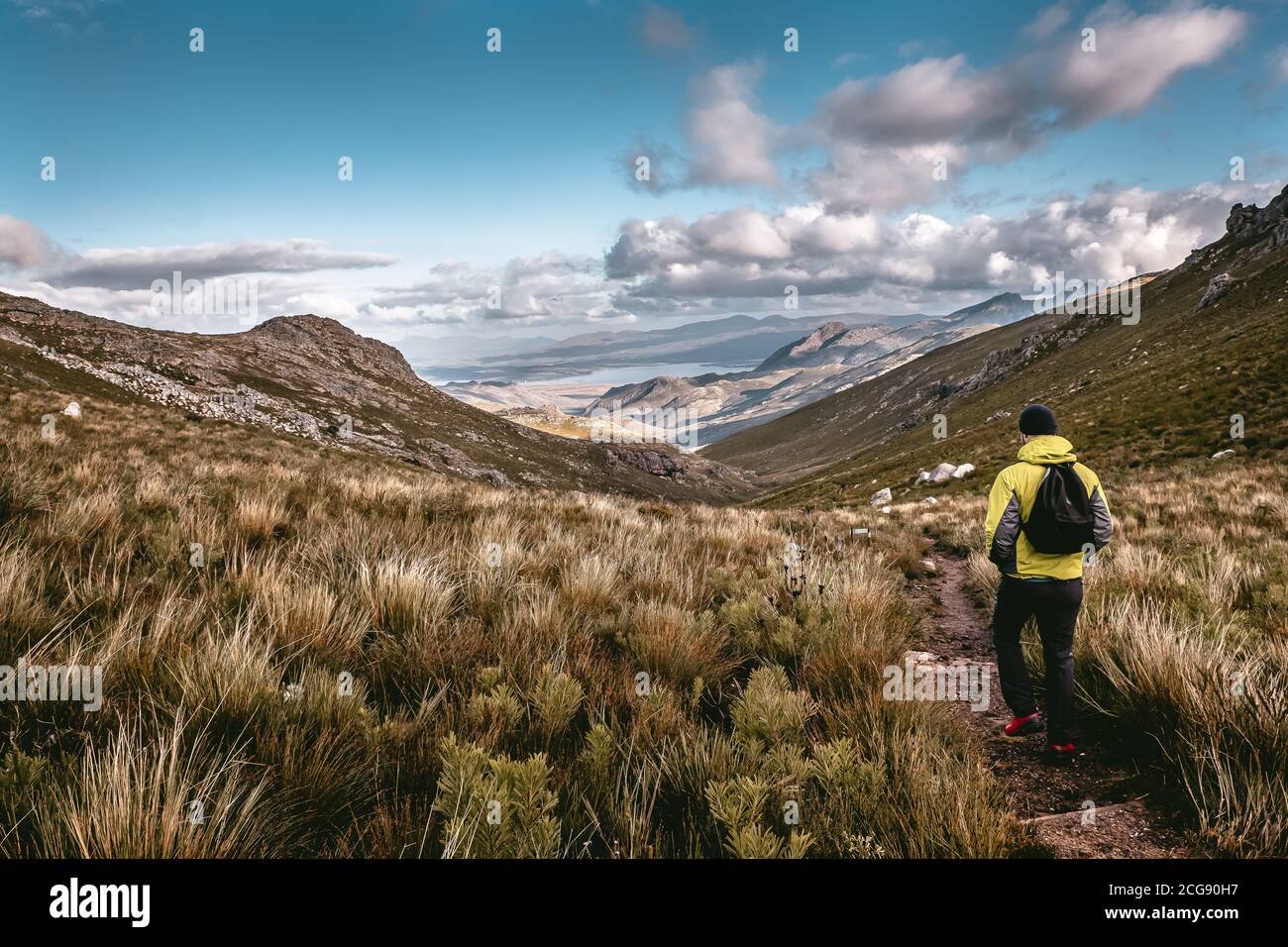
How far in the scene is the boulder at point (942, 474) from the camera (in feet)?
126

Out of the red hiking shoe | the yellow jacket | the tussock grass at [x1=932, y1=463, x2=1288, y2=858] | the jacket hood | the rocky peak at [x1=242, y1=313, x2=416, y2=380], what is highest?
the rocky peak at [x1=242, y1=313, x2=416, y2=380]

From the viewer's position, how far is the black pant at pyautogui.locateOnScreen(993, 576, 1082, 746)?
3.70 m

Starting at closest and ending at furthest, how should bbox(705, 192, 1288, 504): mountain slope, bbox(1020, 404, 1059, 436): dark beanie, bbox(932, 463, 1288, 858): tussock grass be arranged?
bbox(932, 463, 1288, 858): tussock grass
bbox(1020, 404, 1059, 436): dark beanie
bbox(705, 192, 1288, 504): mountain slope

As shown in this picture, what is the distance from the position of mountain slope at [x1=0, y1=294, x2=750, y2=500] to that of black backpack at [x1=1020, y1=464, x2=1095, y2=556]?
5450cm

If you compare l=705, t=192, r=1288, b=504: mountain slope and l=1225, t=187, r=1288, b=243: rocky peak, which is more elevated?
l=1225, t=187, r=1288, b=243: rocky peak

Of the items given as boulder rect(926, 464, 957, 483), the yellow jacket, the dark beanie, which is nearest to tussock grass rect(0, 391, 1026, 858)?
the yellow jacket

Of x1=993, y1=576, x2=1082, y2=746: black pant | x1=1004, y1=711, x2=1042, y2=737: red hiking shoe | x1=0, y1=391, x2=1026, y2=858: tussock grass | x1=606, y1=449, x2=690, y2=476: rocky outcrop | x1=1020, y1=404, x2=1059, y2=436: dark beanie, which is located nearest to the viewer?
x1=0, y1=391, x2=1026, y2=858: tussock grass

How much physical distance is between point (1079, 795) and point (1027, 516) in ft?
6.55

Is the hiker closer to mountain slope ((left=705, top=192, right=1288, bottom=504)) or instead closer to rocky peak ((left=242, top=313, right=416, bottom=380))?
mountain slope ((left=705, top=192, right=1288, bottom=504))

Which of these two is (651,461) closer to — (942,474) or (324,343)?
(324,343)

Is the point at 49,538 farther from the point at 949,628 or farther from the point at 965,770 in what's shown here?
the point at 949,628

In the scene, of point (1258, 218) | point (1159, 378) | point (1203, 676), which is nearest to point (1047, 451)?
point (1203, 676)

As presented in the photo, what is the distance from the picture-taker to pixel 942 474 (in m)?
39.4

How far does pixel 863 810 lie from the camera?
2277 mm
